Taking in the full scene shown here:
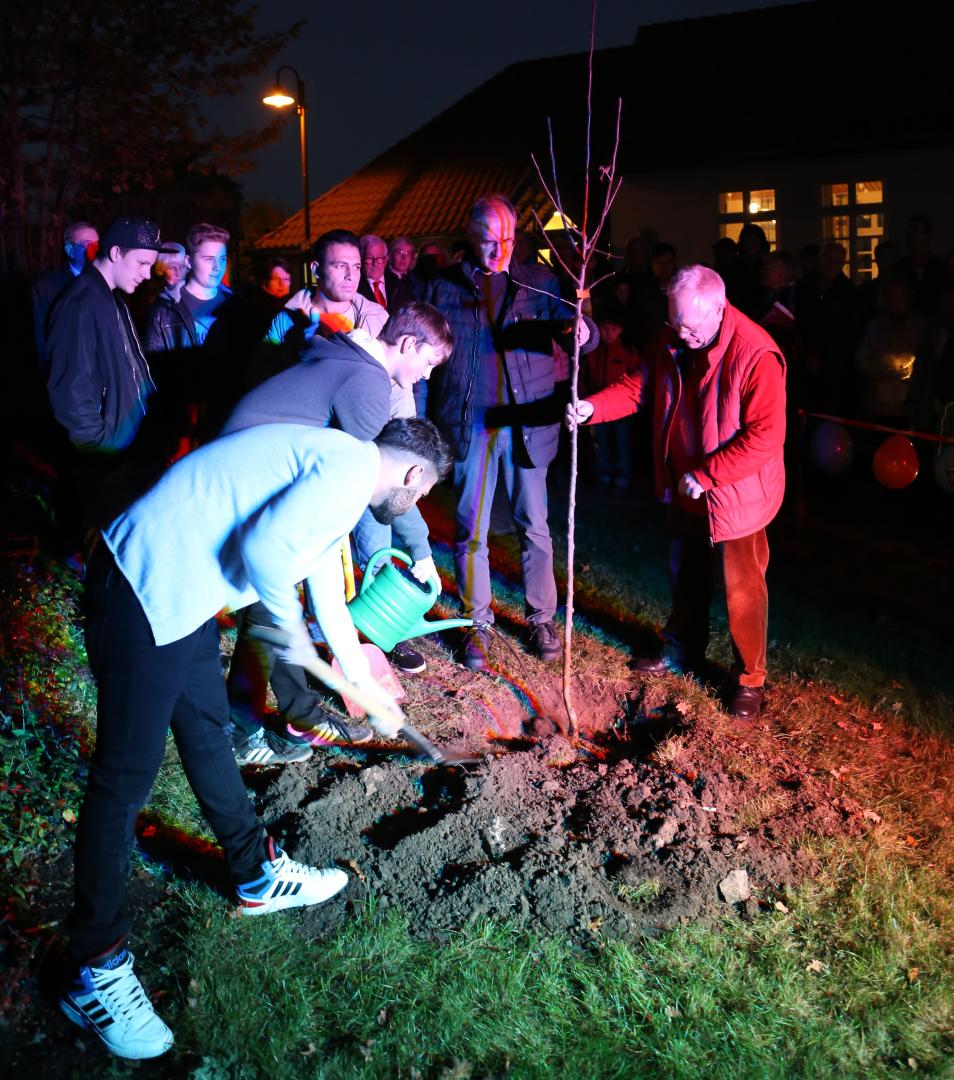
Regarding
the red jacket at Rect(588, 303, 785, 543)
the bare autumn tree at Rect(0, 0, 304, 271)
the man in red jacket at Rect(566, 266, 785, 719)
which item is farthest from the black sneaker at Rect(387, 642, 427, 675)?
the bare autumn tree at Rect(0, 0, 304, 271)

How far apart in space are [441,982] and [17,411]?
733 cm

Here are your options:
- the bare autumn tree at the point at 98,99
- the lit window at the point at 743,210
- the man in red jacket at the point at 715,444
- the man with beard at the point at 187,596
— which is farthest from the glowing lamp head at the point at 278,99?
the man with beard at the point at 187,596

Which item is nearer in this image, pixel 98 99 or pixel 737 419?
pixel 737 419

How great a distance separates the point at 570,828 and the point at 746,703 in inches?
57.3

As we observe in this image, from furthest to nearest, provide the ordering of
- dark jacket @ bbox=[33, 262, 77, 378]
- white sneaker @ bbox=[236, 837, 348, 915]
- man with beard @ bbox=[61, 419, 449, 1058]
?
dark jacket @ bbox=[33, 262, 77, 378] → white sneaker @ bbox=[236, 837, 348, 915] → man with beard @ bbox=[61, 419, 449, 1058]

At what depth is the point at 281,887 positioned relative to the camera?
3.38m

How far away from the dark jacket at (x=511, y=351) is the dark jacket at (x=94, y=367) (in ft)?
5.39

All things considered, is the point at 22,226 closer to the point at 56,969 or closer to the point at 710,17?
the point at 56,969

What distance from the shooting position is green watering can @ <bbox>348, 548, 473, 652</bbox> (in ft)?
12.1

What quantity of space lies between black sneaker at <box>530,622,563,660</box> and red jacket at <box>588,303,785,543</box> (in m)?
1.24

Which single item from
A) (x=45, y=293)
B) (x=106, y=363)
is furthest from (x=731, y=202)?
(x=106, y=363)

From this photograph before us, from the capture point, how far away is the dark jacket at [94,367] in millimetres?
4578

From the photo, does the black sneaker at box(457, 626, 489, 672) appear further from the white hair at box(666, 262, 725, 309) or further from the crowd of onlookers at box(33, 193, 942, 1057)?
the white hair at box(666, 262, 725, 309)

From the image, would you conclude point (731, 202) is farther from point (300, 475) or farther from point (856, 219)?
point (300, 475)
